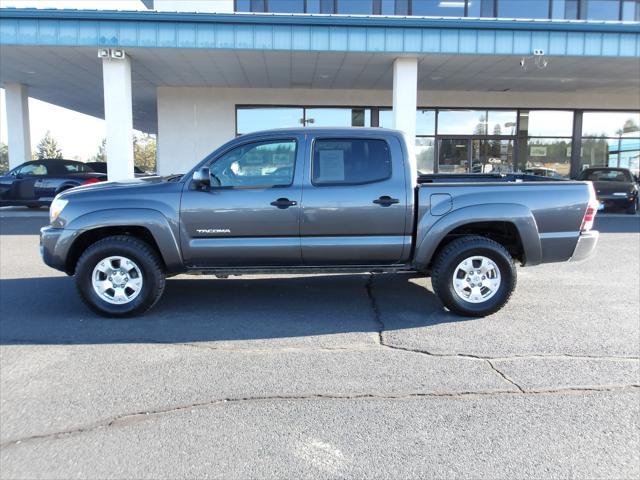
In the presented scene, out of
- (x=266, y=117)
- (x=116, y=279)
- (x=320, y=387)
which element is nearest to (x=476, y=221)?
(x=320, y=387)

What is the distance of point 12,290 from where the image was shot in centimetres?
659

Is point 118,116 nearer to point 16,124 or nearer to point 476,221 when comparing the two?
point 16,124

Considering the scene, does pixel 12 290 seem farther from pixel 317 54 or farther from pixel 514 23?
pixel 514 23

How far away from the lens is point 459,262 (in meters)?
5.37

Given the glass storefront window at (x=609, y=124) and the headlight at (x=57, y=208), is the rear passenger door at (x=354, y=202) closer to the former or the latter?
the headlight at (x=57, y=208)

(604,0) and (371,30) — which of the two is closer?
(371,30)

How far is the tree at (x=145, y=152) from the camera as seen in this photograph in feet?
181

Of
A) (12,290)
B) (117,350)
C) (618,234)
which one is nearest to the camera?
(117,350)

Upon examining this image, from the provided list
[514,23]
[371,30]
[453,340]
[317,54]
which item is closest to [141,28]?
[317,54]

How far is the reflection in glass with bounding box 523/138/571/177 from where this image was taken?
19.4 meters

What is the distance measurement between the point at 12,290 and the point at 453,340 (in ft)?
17.8

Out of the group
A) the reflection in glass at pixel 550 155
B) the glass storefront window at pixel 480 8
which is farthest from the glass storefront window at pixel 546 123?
the glass storefront window at pixel 480 8

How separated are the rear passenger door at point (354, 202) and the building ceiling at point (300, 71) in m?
8.32

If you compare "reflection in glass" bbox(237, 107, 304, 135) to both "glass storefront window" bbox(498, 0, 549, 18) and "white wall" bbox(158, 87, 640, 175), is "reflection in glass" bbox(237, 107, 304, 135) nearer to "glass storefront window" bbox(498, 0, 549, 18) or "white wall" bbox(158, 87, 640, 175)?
"white wall" bbox(158, 87, 640, 175)
